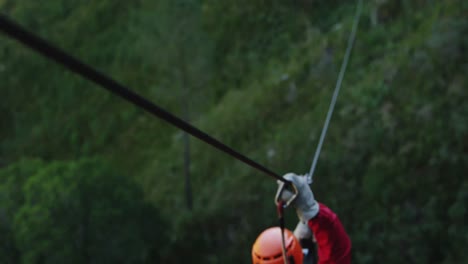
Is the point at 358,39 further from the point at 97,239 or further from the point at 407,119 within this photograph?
the point at 97,239

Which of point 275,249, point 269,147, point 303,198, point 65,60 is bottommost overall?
point 275,249

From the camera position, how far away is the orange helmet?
3.39m

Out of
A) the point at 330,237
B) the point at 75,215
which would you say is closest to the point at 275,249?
the point at 330,237

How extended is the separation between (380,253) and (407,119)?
3.54m

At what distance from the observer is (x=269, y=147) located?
17.6 metres

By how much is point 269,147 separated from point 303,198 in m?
14.5

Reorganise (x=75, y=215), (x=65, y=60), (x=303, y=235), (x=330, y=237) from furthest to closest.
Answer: (x=75, y=215) → (x=303, y=235) → (x=330, y=237) → (x=65, y=60)

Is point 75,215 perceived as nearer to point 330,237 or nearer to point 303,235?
point 303,235

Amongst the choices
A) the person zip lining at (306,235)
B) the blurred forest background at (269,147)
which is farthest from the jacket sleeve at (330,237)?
the blurred forest background at (269,147)

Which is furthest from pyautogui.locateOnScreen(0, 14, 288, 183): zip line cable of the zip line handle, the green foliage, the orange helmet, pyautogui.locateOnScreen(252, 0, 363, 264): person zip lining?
the green foliage

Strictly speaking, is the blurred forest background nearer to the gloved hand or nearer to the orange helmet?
the orange helmet

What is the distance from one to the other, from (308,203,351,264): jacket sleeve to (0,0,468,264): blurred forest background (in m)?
9.74

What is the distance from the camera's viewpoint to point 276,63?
21.5m

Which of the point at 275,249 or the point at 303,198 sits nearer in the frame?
the point at 303,198
